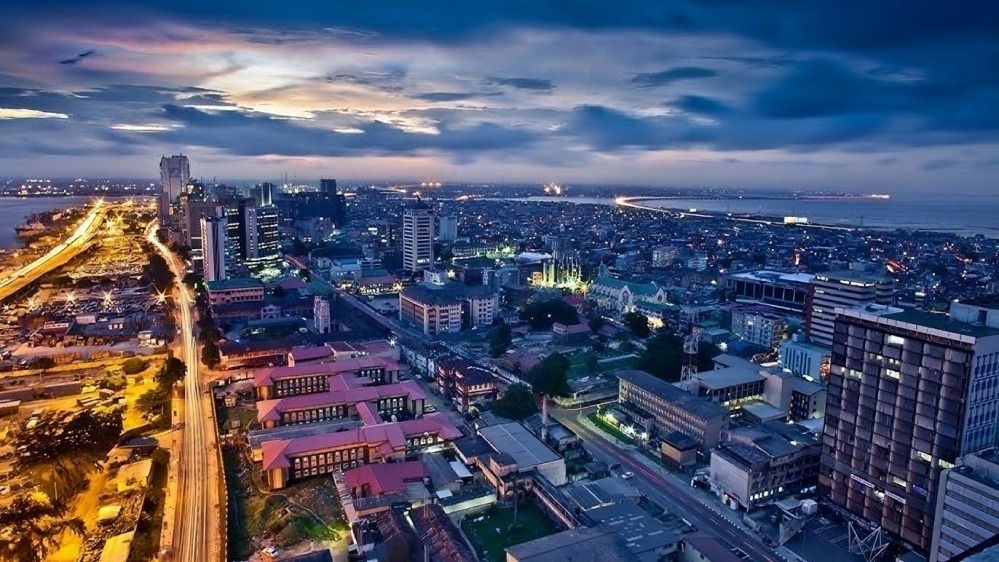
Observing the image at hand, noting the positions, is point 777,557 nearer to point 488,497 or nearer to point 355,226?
point 488,497

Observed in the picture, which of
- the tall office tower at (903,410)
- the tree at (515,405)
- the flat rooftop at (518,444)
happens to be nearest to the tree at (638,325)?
the tree at (515,405)

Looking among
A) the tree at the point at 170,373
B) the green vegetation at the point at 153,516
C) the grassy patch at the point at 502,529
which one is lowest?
the grassy patch at the point at 502,529

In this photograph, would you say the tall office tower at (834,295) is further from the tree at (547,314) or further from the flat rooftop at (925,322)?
the flat rooftop at (925,322)

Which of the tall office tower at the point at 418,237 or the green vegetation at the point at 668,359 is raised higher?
the tall office tower at the point at 418,237

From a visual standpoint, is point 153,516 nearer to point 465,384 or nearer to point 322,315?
point 465,384

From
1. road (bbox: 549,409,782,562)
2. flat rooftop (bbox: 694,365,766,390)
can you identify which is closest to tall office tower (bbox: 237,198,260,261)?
road (bbox: 549,409,782,562)

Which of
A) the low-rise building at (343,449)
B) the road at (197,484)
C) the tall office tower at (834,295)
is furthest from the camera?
the tall office tower at (834,295)

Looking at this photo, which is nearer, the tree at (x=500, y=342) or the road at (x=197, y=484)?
the road at (x=197, y=484)

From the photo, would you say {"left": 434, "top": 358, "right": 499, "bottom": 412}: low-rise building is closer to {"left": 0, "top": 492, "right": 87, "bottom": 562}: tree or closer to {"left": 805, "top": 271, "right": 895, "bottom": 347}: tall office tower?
{"left": 0, "top": 492, "right": 87, "bottom": 562}: tree
